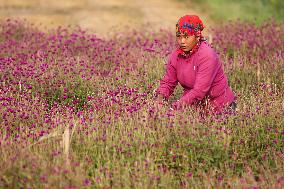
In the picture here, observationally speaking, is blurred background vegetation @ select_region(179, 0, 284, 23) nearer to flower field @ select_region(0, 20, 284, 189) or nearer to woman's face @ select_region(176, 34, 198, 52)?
flower field @ select_region(0, 20, 284, 189)

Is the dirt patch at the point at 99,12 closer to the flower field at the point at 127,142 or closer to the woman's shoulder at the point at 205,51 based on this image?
the flower field at the point at 127,142

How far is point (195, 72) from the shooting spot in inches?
210

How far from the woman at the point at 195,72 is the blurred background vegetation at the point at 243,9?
633 cm

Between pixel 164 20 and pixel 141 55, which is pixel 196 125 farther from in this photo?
pixel 164 20

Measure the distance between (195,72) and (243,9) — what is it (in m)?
8.30

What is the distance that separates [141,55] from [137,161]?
141 inches

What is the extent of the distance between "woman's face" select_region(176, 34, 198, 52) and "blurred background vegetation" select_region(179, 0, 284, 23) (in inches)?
258

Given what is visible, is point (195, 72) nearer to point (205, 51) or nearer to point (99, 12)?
point (205, 51)

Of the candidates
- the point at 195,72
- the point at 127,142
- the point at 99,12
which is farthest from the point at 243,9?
the point at 127,142

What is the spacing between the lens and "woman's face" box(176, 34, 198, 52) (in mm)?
5176

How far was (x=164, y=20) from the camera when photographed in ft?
43.1

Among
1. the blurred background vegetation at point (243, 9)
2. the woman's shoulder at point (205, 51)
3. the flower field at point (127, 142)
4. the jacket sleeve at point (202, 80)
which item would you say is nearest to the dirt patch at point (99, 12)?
the blurred background vegetation at point (243, 9)

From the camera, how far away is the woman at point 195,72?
5.16 m

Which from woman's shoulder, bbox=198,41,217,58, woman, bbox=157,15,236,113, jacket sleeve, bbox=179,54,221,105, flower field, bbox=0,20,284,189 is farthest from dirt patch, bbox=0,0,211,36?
jacket sleeve, bbox=179,54,221,105
